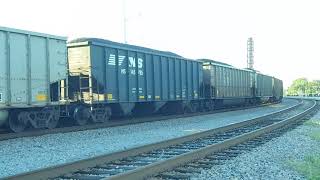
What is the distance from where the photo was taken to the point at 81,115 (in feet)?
55.9

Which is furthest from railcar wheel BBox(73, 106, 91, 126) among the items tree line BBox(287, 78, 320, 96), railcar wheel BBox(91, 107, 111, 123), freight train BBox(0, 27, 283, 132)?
tree line BBox(287, 78, 320, 96)

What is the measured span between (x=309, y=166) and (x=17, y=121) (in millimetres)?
9661

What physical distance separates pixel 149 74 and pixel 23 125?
8.49 meters

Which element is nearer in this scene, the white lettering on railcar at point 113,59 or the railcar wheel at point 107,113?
the railcar wheel at point 107,113

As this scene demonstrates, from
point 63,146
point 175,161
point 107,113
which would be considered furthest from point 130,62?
point 175,161

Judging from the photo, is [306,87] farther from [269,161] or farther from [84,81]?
[269,161]

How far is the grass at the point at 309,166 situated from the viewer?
284 inches

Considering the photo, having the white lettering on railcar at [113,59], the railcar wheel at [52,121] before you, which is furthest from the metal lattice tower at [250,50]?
the railcar wheel at [52,121]

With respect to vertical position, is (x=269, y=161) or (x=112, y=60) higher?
(x=112, y=60)

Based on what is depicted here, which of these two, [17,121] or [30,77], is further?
[30,77]

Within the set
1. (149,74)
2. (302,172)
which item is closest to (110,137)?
(302,172)

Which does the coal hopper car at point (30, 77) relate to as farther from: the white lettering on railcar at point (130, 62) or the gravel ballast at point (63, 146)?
the white lettering on railcar at point (130, 62)

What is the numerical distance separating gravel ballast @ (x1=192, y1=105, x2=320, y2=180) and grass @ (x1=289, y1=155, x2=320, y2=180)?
86 millimetres

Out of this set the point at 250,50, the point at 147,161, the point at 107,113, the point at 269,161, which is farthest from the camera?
the point at 250,50
